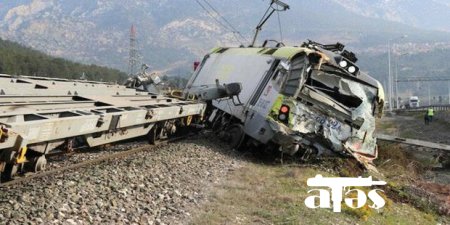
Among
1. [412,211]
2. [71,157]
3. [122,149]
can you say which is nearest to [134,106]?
[71,157]

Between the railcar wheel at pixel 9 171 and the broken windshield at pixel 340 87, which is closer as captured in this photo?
the railcar wheel at pixel 9 171

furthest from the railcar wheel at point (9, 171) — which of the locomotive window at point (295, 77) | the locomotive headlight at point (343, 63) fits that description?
the locomotive headlight at point (343, 63)

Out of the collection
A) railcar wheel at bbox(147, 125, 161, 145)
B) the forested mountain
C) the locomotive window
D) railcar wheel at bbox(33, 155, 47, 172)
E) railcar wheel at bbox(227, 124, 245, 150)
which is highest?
the locomotive window

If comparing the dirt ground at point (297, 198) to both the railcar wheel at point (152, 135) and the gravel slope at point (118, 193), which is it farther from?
the railcar wheel at point (152, 135)

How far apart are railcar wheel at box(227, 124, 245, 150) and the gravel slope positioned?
289cm

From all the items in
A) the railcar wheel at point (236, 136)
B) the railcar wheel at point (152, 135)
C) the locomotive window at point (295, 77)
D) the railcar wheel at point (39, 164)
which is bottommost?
the railcar wheel at point (236, 136)

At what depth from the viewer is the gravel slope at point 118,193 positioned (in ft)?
20.4

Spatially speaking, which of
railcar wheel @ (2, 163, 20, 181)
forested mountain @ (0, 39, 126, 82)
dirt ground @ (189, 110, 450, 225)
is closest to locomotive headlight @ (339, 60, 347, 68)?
dirt ground @ (189, 110, 450, 225)

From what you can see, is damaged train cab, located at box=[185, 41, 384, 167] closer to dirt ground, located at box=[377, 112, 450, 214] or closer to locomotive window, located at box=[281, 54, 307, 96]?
locomotive window, located at box=[281, 54, 307, 96]

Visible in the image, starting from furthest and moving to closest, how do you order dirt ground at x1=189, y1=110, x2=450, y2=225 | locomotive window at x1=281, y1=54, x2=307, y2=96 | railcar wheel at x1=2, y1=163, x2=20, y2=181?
locomotive window at x1=281, y1=54, x2=307, y2=96 → dirt ground at x1=189, y1=110, x2=450, y2=225 → railcar wheel at x1=2, y1=163, x2=20, y2=181

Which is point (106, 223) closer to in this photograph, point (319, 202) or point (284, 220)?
point (284, 220)

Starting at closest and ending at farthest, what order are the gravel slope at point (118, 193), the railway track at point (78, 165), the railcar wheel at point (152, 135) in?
the gravel slope at point (118, 193)
the railway track at point (78, 165)
the railcar wheel at point (152, 135)

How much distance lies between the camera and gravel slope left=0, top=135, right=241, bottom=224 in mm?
6215

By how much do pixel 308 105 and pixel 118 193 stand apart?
6375 millimetres
